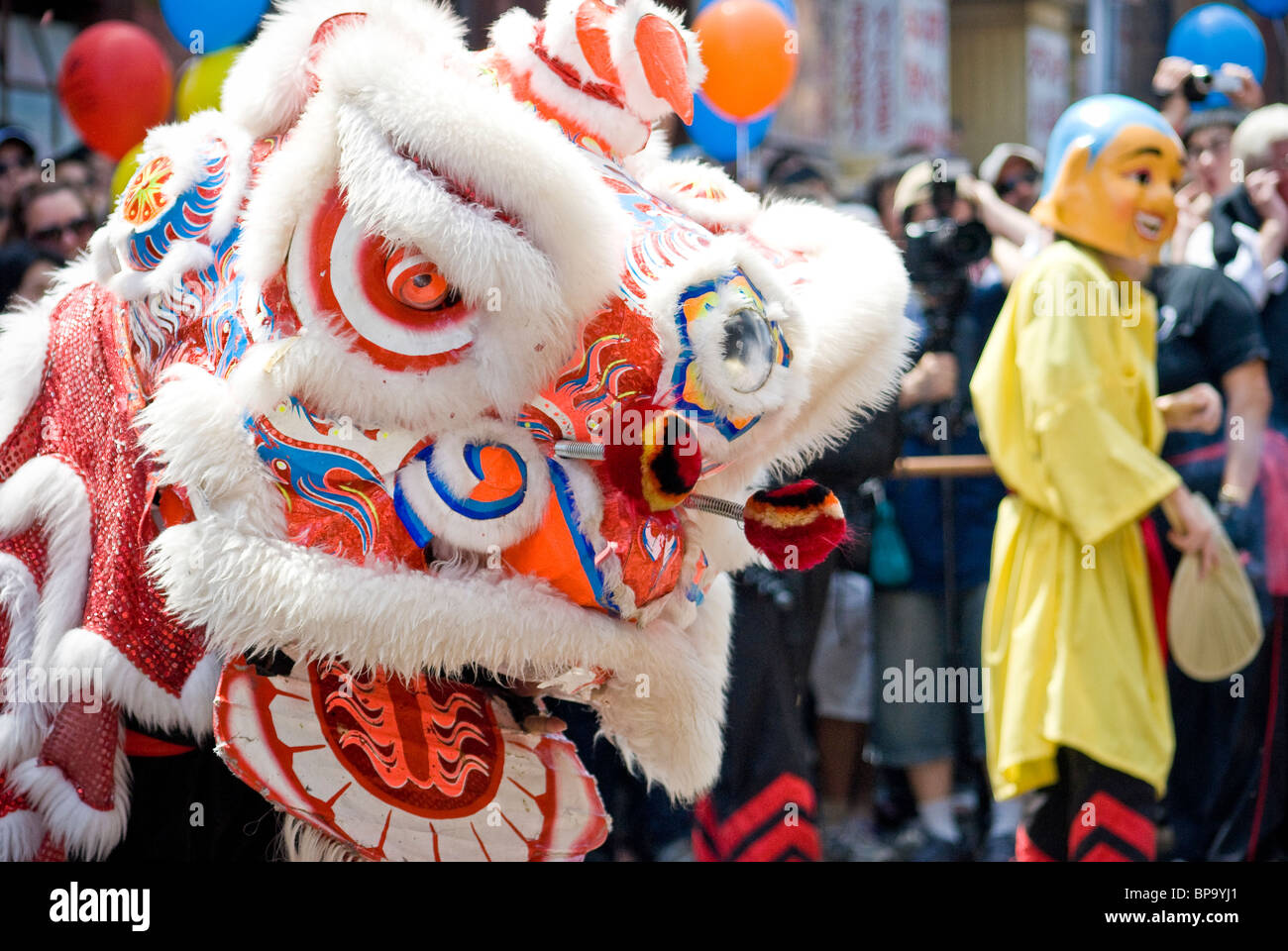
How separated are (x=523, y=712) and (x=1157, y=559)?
2.17 metres

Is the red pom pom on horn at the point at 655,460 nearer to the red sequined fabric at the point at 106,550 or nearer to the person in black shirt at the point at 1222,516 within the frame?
the red sequined fabric at the point at 106,550

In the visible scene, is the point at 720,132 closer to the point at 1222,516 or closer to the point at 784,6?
the point at 784,6

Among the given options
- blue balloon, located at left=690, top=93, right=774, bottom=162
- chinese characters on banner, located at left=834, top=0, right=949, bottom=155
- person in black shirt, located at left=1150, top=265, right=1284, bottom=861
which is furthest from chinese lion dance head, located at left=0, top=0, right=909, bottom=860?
chinese characters on banner, located at left=834, top=0, right=949, bottom=155

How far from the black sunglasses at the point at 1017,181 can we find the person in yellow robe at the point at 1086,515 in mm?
1441

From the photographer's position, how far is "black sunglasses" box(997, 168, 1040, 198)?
4801 mm

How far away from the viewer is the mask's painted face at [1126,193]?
10.8 feet

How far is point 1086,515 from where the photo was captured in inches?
123

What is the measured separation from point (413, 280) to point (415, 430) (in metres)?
0.15

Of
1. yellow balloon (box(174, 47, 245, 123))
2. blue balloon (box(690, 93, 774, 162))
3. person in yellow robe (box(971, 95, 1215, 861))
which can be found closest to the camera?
person in yellow robe (box(971, 95, 1215, 861))

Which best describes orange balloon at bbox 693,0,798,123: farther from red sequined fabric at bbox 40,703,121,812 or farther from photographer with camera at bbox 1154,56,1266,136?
red sequined fabric at bbox 40,703,121,812

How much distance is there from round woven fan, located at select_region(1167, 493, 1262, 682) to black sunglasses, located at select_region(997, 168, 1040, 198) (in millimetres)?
1662

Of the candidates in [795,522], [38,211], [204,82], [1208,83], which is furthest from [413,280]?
[1208,83]
